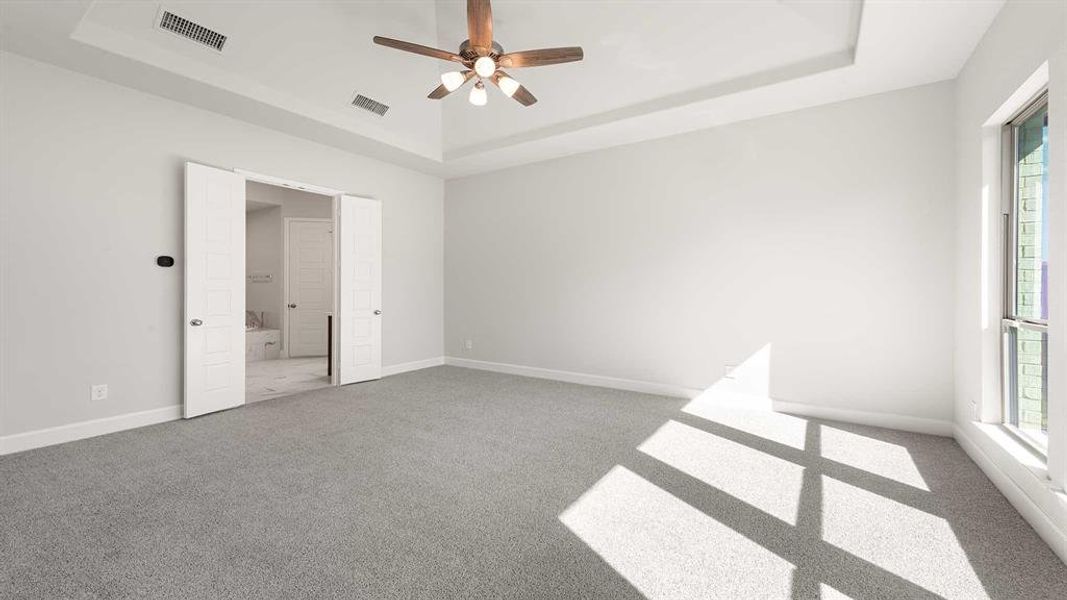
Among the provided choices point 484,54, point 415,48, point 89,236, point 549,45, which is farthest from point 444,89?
point 89,236

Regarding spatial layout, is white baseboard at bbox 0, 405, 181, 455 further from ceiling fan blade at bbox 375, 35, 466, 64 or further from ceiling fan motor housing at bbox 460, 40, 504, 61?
ceiling fan motor housing at bbox 460, 40, 504, 61

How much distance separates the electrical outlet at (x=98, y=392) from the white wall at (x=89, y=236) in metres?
0.03

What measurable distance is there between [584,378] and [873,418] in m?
2.78

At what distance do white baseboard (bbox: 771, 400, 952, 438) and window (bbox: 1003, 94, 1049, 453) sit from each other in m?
0.69

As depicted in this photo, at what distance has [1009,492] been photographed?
7.77 ft

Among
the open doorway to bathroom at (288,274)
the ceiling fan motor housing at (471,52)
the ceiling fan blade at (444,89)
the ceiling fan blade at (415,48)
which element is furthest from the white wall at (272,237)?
the ceiling fan motor housing at (471,52)

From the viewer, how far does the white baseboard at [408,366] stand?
5.78 metres

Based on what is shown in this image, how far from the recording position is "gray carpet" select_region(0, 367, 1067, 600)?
1.73 m

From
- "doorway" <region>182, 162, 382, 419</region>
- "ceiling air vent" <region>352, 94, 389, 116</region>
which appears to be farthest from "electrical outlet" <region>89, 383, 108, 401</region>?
"ceiling air vent" <region>352, 94, 389, 116</region>

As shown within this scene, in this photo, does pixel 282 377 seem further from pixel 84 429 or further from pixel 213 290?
pixel 84 429

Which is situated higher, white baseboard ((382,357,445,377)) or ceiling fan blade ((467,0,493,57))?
ceiling fan blade ((467,0,493,57))

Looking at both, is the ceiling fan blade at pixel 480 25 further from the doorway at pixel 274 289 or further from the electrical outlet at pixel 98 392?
the electrical outlet at pixel 98 392

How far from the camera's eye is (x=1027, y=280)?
2.68 metres

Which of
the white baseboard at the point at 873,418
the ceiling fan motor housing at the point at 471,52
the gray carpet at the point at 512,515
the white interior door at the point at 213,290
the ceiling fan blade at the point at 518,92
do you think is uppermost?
the ceiling fan motor housing at the point at 471,52
